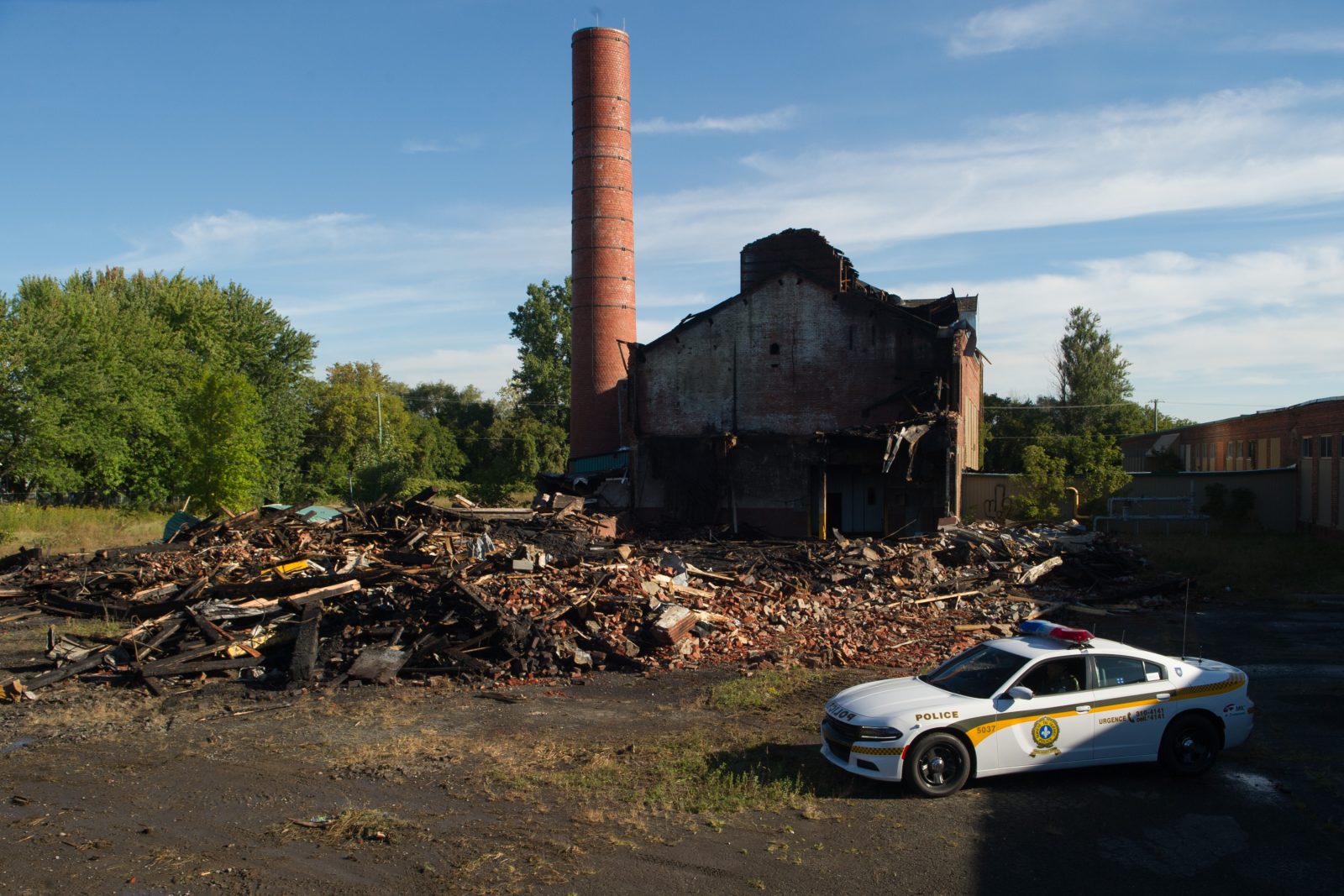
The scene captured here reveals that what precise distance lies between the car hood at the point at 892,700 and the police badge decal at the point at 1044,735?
2.18ft

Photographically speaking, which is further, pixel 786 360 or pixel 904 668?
pixel 786 360

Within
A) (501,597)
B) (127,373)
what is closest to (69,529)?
(127,373)

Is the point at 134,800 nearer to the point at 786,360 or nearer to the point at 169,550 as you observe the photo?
the point at 169,550

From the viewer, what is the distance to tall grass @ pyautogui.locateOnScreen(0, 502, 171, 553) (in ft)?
96.7

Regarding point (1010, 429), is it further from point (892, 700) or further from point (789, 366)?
point (892, 700)

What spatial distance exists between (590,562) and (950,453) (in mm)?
14849

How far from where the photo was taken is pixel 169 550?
21.8 meters

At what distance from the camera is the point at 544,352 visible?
71.5 m

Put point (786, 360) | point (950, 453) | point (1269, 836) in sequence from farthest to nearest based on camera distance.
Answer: point (786, 360), point (950, 453), point (1269, 836)

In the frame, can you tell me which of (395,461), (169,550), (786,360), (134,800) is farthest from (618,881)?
(395,461)

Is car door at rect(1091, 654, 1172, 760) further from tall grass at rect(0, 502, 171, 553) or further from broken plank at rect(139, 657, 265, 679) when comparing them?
tall grass at rect(0, 502, 171, 553)

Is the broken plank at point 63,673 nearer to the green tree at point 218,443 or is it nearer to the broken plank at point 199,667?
the broken plank at point 199,667

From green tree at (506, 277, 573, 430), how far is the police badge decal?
6206cm

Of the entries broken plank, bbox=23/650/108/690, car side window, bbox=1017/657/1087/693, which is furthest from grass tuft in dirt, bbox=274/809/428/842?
broken plank, bbox=23/650/108/690
